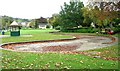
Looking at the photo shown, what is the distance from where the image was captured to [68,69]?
660 cm

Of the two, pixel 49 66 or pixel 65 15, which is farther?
pixel 65 15

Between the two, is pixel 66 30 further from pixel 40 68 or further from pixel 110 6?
pixel 40 68

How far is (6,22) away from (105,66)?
58.3 metres

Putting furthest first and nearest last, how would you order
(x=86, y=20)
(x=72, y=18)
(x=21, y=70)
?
(x=72, y=18) < (x=86, y=20) < (x=21, y=70)

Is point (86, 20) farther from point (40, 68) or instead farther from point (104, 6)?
point (40, 68)

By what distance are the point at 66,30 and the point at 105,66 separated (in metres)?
45.0

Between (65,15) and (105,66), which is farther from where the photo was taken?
(65,15)

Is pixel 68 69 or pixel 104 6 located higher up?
pixel 104 6

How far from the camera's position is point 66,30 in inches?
2053

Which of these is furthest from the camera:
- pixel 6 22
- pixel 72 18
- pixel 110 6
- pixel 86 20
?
pixel 6 22

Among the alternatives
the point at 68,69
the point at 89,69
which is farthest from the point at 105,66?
the point at 68,69

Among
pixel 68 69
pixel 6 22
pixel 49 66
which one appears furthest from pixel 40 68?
pixel 6 22

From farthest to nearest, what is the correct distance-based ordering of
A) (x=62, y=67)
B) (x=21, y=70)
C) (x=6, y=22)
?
1. (x=6, y=22)
2. (x=62, y=67)
3. (x=21, y=70)

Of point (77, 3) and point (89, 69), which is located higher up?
point (77, 3)
